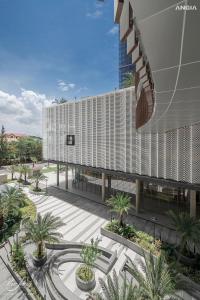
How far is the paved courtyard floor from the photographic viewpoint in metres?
16.5

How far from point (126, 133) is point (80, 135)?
8958mm

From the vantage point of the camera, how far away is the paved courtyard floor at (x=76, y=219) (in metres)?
16.5

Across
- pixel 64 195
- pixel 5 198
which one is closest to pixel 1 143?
pixel 64 195

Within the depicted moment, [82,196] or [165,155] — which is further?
[82,196]

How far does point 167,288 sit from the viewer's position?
11.8 meters

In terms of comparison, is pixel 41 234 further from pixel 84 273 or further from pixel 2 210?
pixel 2 210

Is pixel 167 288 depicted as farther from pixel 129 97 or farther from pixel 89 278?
pixel 129 97

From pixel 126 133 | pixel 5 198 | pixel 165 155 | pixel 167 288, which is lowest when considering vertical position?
pixel 167 288

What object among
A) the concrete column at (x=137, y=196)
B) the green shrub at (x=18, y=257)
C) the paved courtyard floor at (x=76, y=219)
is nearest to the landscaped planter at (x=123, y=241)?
the paved courtyard floor at (x=76, y=219)

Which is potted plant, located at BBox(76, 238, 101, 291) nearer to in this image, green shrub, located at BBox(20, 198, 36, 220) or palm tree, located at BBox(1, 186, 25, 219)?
green shrub, located at BBox(20, 198, 36, 220)

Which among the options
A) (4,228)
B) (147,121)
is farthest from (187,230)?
(4,228)

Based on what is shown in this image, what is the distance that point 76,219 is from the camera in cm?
2539

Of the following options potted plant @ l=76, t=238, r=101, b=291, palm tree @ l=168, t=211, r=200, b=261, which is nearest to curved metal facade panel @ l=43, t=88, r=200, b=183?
palm tree @ l=168, t=211, r=200, b=261

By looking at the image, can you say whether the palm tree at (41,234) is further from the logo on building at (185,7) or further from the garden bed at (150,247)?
the logo on building at (185,7)
